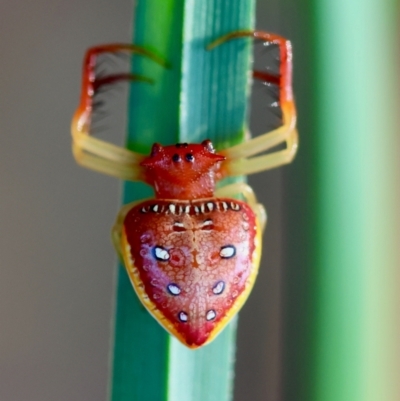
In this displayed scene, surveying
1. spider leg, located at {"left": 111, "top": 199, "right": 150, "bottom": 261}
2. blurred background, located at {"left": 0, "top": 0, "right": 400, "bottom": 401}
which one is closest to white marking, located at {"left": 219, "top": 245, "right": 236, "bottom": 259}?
spider leg, located at {"left": 111, "top": 199, "right": 150, "bottom": 261}

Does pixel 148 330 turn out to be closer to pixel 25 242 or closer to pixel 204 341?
pixel 204 341

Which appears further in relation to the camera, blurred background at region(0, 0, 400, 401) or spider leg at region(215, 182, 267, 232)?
blurred background at region(0, 0, 400, 401)

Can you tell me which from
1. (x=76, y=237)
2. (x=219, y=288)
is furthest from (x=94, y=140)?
(x=76, y=237)

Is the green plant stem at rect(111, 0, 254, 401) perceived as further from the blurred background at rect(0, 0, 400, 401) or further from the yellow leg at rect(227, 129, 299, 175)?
the blurred background at rect(0, 0, 400, 401)

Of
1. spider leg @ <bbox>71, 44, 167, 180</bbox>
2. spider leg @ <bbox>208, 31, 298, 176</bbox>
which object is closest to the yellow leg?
spider leg @ <bbox>208, 31, 298, 176</bbox>

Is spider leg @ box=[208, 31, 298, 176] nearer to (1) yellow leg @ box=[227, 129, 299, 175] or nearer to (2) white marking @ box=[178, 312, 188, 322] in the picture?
(1) yellow leg @ box=[227, 129, 299, 175]

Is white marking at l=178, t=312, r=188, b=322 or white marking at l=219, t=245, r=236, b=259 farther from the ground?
white marking at l=219, t=245, r=236, b=259

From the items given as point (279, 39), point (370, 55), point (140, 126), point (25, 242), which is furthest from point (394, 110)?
point (25, 242)

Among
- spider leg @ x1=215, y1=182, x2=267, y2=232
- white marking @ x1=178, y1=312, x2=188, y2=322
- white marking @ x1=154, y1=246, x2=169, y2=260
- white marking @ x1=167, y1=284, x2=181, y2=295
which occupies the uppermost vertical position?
spider leg @ x1=215, y1=182, x2=267, y2=232
